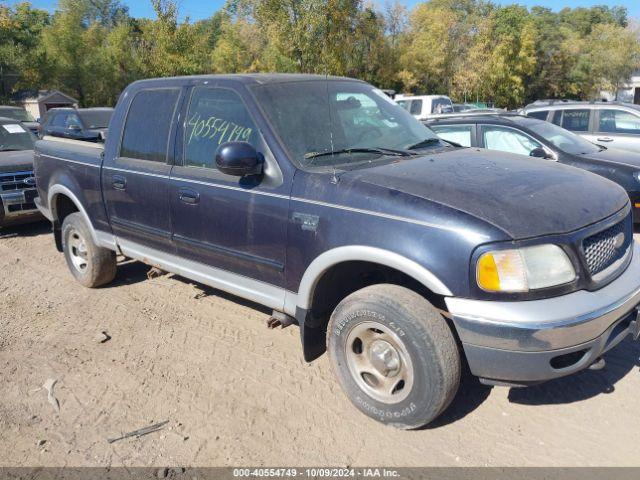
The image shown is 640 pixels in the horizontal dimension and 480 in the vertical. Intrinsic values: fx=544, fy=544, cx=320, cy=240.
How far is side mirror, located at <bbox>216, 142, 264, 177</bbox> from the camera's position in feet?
10.8

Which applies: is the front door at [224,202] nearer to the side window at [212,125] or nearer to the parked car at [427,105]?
the side window at [212,125]

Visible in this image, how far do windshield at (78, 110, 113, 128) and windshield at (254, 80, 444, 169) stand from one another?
1082 cm

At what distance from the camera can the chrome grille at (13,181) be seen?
25.7 ft

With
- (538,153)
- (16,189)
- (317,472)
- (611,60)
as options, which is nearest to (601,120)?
(538,153)

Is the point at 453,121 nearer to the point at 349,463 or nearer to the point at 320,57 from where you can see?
the point at 349,463

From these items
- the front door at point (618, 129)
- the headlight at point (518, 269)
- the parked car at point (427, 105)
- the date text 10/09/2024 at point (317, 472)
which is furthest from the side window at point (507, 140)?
the parked car at point (427, 105)

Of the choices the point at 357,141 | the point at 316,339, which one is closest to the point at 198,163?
the point at 357,141

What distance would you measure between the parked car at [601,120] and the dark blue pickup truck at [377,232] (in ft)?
23.3

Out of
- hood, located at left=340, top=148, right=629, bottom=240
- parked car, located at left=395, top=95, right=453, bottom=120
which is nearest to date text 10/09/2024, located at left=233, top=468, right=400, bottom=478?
hood, located at left=340, top=148, right=629, bottom=240

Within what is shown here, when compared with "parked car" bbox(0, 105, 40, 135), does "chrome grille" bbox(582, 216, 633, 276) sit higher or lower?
lower

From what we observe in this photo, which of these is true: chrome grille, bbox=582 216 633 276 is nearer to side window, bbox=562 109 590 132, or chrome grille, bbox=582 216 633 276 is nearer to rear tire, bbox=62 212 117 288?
rear tire, bbox=62 212 117 288

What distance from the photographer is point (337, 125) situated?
3746 mm

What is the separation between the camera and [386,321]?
9.68 feet

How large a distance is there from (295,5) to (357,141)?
1708cm
